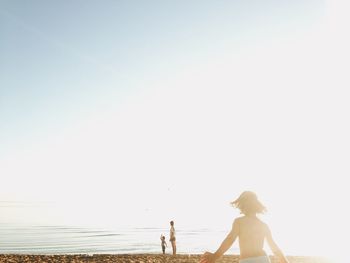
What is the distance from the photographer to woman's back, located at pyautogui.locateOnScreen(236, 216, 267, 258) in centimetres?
462

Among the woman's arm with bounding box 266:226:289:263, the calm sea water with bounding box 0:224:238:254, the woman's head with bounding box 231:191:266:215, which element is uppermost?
the woman's head with bounding box 231:191:266:215

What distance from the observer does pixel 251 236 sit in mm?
4660

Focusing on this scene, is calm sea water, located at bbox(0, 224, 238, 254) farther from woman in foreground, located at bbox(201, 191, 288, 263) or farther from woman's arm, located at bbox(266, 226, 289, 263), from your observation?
woman in foreground, located at bbox(201, 191, 288, 263)

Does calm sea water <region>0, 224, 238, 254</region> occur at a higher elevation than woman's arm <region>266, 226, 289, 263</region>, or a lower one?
lower

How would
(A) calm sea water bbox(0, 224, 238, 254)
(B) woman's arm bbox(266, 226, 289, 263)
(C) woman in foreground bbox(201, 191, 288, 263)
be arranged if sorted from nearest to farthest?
(C) woman in foreground bbox(201, 191, 288, 263), (B) woman's arm bbox(266, 226, 289, 263), (A) calm sea water bbox(0, 224, 238, 254)

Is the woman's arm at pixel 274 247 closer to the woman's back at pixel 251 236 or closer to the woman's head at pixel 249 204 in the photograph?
the woman's back at pixel 251 236

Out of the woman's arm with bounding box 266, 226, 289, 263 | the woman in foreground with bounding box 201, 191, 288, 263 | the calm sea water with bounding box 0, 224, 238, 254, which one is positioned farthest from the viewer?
the calm sea water with bounding box 0, 224, 238, 254

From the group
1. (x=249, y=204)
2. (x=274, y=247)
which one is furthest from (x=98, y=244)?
(x=249, y=204)

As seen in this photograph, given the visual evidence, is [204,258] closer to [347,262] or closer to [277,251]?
[277,251]

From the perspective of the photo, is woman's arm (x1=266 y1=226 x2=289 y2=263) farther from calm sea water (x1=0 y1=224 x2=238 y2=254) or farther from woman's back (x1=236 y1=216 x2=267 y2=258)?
calm sea water (x1=0 y1=224 x2=238 y2=254)

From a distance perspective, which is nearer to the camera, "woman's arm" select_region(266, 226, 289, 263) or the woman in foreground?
the woman in foreground

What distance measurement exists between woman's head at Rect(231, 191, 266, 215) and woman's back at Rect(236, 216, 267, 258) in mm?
110

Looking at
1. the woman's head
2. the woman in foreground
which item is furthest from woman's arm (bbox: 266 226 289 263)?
the woman's head

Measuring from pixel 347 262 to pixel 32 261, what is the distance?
2369 centimetres
